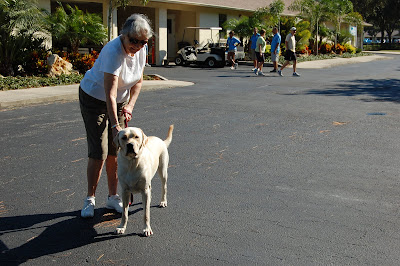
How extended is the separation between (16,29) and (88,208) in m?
13.6

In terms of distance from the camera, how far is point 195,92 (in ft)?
47.5

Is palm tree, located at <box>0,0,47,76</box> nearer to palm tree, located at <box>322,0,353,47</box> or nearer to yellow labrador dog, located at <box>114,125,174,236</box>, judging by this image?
yellow labrador dog, located at <box>114,125,174,236</box>

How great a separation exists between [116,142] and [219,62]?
2098 cm

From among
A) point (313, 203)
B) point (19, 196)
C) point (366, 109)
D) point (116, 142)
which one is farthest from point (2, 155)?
point (366, 109)

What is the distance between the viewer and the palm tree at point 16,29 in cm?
1599

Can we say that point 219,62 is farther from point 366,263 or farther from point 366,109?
point 366,263

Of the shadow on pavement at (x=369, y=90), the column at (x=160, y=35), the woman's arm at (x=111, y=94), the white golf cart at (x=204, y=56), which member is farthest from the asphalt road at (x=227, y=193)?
the column at (x=160, y=35)

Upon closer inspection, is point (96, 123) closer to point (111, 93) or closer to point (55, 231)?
point (111, 93)

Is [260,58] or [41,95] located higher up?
[260,58]

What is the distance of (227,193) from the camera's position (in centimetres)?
541

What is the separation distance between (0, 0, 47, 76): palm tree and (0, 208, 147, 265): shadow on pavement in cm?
1284

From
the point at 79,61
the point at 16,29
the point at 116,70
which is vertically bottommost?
the point at 116,70

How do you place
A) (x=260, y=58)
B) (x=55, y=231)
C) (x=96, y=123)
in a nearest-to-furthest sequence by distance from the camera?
1. (x=55, y=231)
2. (x=96, y=123)
3. (x=260, y=58)

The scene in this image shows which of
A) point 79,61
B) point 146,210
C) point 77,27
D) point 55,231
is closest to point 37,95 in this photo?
point 79,61
